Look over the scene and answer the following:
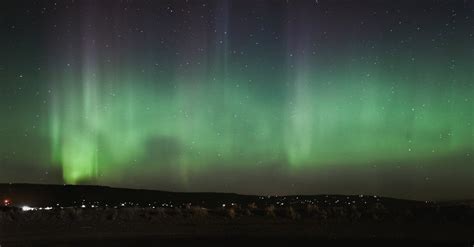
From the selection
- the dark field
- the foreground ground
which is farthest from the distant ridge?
the foreground ground

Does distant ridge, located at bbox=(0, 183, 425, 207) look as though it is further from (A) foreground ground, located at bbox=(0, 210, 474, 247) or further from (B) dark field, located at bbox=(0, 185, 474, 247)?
(A) foreground ground, located at bbox=(0, 210, 474, 247)

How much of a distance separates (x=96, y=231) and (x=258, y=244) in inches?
359

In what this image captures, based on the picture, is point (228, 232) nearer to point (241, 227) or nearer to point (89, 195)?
point (241, 227)

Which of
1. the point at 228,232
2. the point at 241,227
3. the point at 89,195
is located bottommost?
the point at 228,232

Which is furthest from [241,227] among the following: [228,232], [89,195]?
[89,195]

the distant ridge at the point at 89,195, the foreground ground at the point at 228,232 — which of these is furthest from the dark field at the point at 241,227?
the distant ridge at the point at 89,195

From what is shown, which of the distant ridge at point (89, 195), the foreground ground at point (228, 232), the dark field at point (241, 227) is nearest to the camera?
the foreground ground at point (228, 232)

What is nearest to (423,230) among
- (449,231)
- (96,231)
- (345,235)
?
(449,231)

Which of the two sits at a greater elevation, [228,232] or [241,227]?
[241,227]

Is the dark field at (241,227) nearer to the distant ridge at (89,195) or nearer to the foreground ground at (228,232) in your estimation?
the foreground ground at (228,232)

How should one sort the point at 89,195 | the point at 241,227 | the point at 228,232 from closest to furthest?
the point at 228,232, the point at 241,227, the point at 89,195

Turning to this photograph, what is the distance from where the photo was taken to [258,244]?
23.3 meters

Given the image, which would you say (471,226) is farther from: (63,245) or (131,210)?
(131,210)

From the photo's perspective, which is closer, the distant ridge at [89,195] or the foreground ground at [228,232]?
the foreground ground at [228,232]
